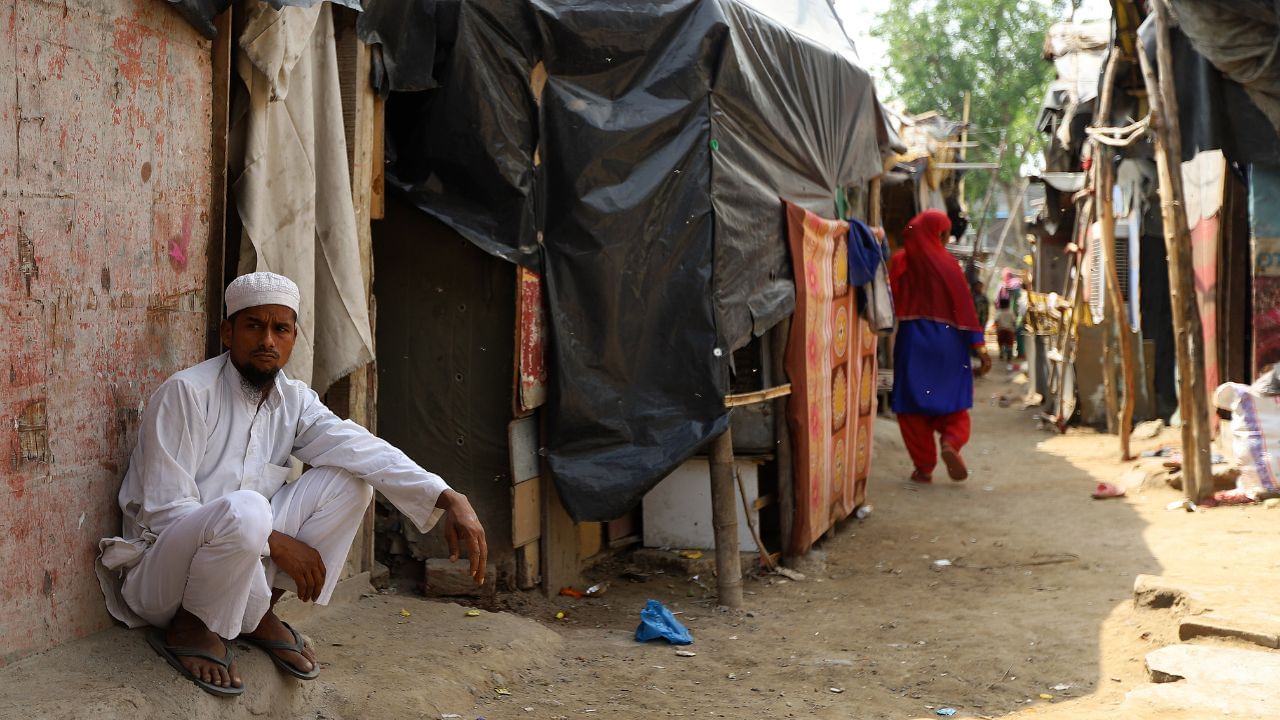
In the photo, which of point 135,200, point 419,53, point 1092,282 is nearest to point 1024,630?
point 419,53

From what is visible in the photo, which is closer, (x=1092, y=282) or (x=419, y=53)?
(x=419, y=53)

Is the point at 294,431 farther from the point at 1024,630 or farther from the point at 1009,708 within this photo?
the point at 1024,630

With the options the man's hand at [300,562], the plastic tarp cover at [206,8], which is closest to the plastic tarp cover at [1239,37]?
the plastic tarp cover at [206,8]

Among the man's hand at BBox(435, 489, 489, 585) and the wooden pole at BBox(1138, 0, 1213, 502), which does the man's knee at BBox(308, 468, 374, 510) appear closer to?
the man's hand at BBox(435, 489, 489, 585)

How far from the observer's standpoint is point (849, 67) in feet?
22.2

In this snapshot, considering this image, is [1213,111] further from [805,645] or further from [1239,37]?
[805,645]

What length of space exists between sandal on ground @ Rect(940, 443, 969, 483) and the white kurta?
6.12 meters

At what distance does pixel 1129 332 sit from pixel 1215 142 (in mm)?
2192

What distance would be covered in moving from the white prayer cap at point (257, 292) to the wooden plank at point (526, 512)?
6.37 ft

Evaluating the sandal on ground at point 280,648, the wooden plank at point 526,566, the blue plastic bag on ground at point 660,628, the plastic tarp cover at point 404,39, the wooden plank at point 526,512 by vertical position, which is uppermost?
the plastic tarp cover at point 404,39

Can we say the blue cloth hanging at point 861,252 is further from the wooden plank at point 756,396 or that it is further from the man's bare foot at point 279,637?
the man's bare foot at point 279,637

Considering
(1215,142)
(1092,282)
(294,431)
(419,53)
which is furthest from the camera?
(1092,282)

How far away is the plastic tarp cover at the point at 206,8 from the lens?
11.1ft

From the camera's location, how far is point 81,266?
3084mm
